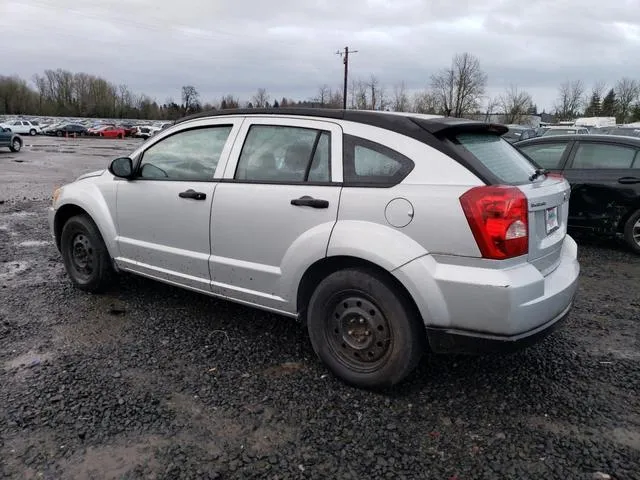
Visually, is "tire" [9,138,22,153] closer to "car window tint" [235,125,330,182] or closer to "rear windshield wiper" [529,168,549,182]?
"car window tint" [235,125,330,182]

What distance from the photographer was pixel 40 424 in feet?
9.14

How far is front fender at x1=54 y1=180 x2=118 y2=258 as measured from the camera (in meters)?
4.50

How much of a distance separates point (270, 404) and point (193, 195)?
1.64 m

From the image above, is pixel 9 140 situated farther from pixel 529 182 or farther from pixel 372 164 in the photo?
pixel 529 182

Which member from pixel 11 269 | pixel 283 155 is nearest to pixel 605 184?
pixel 283 155

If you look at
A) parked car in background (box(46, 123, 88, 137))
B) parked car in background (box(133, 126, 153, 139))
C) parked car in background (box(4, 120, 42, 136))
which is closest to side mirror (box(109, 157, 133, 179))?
parked car in background (box(4, 120, 42, 136))

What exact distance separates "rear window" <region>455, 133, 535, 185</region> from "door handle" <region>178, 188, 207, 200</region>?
72.4 inches

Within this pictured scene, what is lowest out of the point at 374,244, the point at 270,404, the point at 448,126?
the point at 270,404

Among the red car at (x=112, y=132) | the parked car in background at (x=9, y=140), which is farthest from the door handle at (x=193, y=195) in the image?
the red car at (x=112, y=132)

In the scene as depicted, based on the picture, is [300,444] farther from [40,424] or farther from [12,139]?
[12,139]

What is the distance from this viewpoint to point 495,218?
106 inches

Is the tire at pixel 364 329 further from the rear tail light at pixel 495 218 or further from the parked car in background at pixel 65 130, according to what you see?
the parked car in background at pixel 65 130

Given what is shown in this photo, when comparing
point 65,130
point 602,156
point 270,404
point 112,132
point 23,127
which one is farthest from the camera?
point 112,132

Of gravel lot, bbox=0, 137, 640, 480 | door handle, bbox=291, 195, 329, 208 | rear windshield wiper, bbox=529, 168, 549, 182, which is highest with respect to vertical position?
rear windshield wiper, bbox=529, 168, 549, 182
